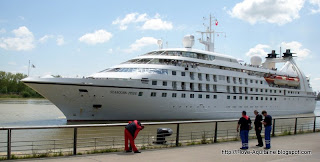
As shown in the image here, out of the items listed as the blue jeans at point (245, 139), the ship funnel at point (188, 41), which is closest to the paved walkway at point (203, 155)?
the blue jeans at point (245, 139)

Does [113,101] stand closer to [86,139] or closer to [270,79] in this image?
[86,139]

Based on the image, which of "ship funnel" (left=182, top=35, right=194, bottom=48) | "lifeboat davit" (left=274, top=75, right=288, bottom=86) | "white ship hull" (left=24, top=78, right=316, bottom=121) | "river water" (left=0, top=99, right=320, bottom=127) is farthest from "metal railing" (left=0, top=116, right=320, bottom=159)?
"lifeboat davit" (left=274, top=75, right=288, bottom=86)

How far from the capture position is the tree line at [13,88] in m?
90.4

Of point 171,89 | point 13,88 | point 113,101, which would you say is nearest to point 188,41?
point 171,89

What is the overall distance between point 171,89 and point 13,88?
77.9 m

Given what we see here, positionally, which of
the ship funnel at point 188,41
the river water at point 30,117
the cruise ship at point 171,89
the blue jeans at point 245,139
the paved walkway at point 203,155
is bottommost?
the river water at point 30,117

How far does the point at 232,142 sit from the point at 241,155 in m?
2.69

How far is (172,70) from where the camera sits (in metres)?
29.5

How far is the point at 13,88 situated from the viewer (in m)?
92.4

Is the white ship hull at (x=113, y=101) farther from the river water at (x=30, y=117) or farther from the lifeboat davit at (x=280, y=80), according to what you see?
the lifeboat davit at (x=280, y=80)

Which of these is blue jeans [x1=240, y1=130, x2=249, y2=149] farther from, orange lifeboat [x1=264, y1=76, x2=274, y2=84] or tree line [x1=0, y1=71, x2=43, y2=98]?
tree line [x1=0, y1=71, x2=43, y2=98]

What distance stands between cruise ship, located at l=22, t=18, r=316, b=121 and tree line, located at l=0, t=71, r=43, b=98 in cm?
6684

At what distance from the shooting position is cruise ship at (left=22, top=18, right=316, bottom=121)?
24859 mm

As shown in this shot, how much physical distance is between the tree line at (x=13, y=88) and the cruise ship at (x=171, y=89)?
66.8 metres
